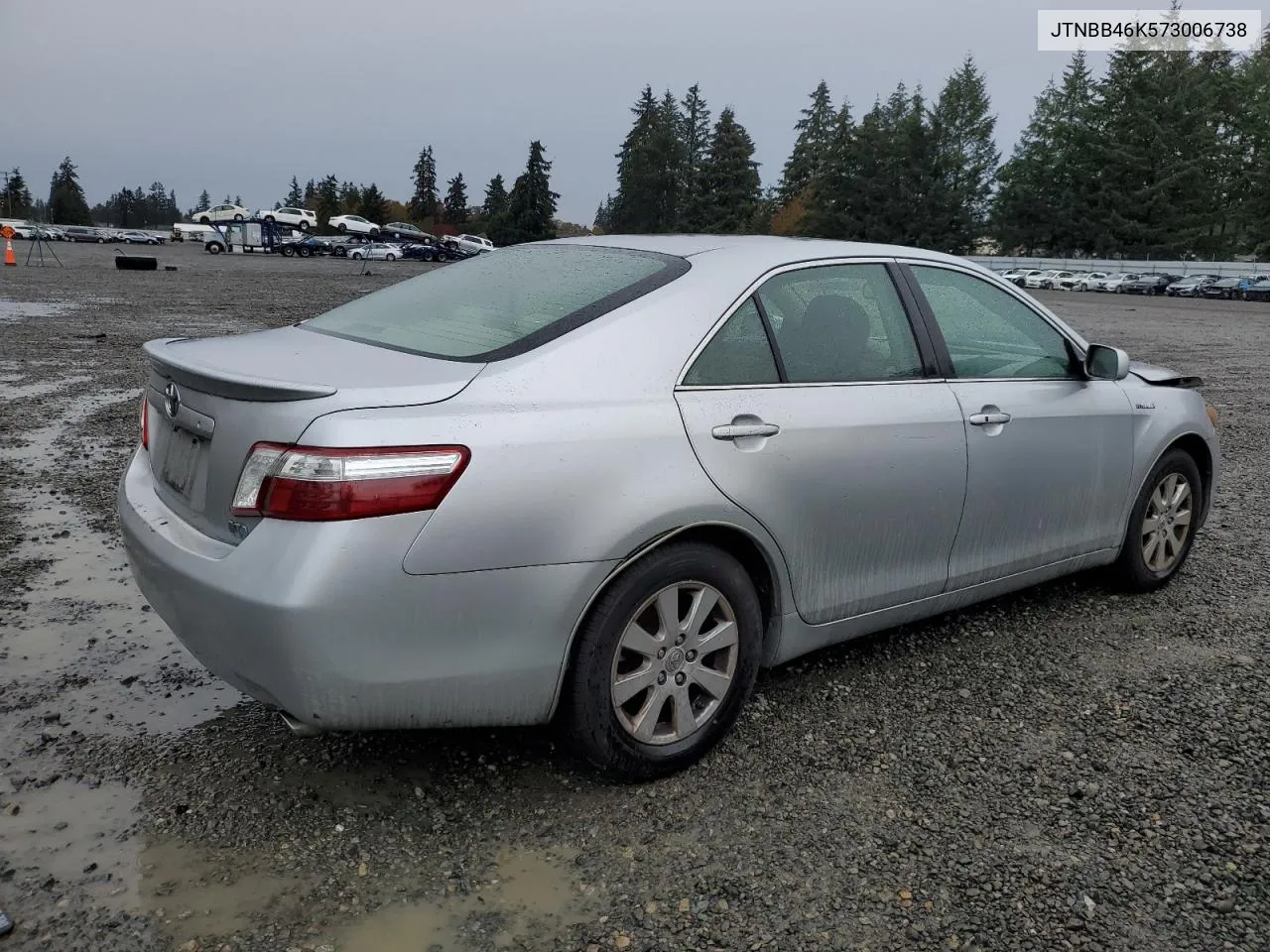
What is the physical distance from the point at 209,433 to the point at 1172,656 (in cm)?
367

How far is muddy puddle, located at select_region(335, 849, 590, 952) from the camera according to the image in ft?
8.23

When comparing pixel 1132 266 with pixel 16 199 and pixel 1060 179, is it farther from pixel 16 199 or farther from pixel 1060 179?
pixel 16 199

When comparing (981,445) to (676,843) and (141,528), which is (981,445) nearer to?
(676,843)

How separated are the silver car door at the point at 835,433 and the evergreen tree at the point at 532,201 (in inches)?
3498

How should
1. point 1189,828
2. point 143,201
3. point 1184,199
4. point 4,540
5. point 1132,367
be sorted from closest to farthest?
point 1189,828
point 1132,367
point 4,540
point 1184,199
point 143,201

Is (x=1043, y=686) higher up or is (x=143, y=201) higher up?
(x=143, y=201)

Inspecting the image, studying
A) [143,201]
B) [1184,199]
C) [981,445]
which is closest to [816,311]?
[981,445]

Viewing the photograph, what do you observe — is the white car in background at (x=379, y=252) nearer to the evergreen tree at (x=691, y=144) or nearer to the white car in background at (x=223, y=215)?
the white car in background at (x=223, y=215)

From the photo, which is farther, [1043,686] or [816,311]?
[1043,686]

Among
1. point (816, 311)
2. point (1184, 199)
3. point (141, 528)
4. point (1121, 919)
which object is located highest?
point (1184, 199)

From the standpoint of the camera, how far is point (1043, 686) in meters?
4.03

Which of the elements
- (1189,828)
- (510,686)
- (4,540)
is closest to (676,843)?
(510,686)

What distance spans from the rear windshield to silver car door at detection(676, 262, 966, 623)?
35 centimetres

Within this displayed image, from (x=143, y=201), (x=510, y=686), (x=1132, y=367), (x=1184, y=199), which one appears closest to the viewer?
(x=510, y=686)
